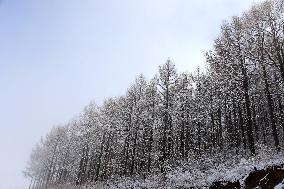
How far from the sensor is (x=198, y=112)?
41094mm

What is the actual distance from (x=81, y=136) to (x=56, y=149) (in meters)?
12.8

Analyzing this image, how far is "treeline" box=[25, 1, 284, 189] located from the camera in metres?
26.0

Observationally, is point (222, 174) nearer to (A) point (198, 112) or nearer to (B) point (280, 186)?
(B) point (280, 186)

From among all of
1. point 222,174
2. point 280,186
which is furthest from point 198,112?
point 280,186

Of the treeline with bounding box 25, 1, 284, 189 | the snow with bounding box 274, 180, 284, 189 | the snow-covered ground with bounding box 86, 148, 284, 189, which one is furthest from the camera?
the treeline with bounding box 25, 1, 284, 189

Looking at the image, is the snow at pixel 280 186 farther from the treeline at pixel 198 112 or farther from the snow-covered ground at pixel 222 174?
the treeline at pixel 198 112

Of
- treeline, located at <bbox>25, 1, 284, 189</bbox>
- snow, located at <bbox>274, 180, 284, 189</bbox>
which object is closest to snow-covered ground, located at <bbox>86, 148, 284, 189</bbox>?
snow, located at <bbox>274, 180, 284, 189</bbox>

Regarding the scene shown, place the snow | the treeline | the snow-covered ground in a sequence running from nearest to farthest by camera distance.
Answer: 1. the snow
2. the snow-covered ground
3. the treeline

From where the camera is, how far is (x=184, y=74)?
141 ft

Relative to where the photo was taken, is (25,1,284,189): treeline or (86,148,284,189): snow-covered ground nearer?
(86,148,284,189): snow-covered ground

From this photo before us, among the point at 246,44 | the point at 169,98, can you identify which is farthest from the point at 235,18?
the point at 169,98

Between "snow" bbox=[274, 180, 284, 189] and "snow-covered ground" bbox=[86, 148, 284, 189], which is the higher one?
"snow-covered ground" bbox=[86, 148, 284, 189]

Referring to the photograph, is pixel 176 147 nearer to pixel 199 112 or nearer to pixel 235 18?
pixel 199 112

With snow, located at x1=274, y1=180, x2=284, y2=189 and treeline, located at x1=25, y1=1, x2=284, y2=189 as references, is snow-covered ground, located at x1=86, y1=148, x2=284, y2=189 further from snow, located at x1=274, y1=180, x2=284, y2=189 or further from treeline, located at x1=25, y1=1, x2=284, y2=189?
treeline, located at x1=25, y1=1, x2=284, y2=189
